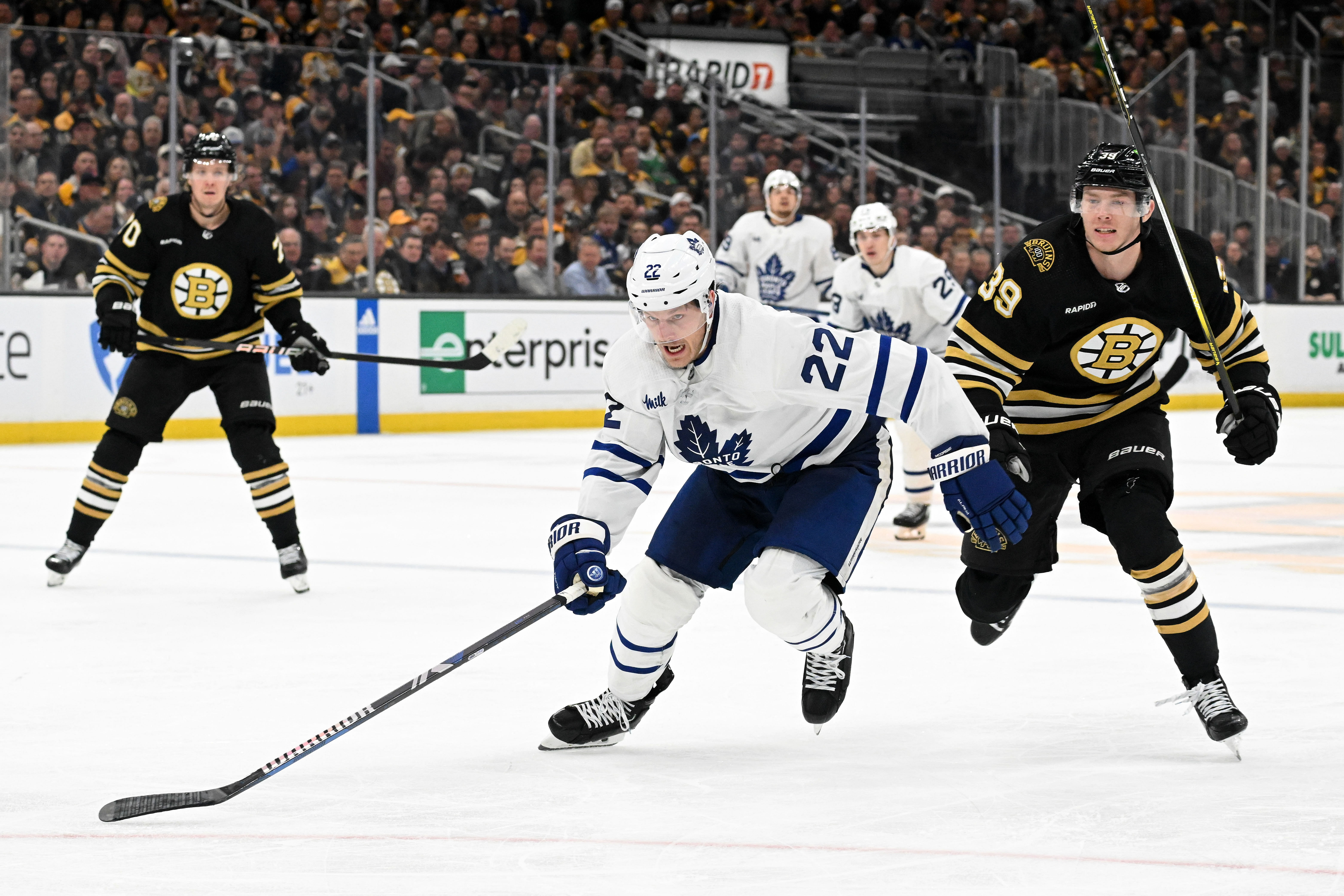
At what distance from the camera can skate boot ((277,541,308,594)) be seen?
511cm

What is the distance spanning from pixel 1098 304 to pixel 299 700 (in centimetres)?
181

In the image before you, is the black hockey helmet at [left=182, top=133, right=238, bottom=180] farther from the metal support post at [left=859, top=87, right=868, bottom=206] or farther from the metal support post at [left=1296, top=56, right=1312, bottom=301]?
the metal support post at [left=1296, top=56, right=1312, bottom=301]

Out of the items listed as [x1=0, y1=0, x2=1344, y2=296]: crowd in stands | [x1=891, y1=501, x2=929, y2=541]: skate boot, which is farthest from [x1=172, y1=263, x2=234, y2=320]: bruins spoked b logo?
[x1=0, y1=0, x2=1344, y2=296]: crowd in stands

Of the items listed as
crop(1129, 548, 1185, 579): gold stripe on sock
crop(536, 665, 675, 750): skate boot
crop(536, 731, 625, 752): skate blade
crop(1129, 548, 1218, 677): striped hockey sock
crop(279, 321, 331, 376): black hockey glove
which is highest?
crop(279, 321, 331, 376): black hockey glove

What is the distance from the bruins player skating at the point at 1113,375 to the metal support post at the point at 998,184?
9.62m

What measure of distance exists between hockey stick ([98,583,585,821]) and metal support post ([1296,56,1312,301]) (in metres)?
11.9

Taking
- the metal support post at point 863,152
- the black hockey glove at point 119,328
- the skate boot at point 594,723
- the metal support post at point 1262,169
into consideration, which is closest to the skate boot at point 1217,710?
the skate boot at point 594,723

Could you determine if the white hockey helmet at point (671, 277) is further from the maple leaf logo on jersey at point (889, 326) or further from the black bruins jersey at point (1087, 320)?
the maple leaf logo on jersey at point (889, 326)

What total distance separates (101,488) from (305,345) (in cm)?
76

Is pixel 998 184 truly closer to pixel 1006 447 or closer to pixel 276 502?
pixel 276 502

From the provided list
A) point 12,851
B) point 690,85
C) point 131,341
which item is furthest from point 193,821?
point 690,85

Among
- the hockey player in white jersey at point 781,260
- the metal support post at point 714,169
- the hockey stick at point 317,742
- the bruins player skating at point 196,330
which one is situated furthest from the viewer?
the metal support post at point 714,169

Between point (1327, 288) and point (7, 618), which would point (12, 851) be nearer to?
point (7, 618)

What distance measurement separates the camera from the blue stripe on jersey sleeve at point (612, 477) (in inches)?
123
